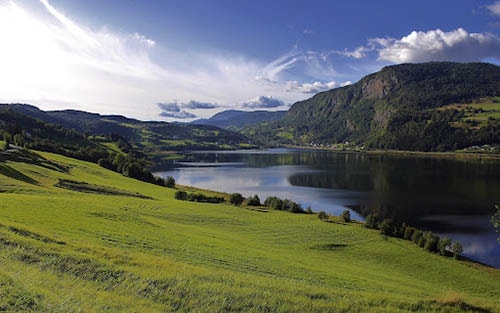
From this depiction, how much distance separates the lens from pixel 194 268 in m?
18.1

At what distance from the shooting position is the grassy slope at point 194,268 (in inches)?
489

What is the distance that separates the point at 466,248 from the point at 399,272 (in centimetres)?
2107

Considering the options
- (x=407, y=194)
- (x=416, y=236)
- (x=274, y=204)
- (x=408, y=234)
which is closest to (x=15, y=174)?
(x=274, y=204)

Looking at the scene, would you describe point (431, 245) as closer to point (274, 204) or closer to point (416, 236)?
point (416, 236)

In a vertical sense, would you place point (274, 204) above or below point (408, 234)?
above

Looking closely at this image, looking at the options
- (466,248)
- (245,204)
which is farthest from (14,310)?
(245,204)

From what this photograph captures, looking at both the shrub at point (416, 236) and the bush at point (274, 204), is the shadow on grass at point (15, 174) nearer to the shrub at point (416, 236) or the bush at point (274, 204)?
the bush at point (274, 204)

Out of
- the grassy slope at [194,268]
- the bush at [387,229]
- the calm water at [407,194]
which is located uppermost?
the grassy slope at [194,268]

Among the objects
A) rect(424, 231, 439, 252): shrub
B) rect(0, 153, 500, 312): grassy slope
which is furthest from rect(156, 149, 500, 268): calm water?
rect(0, 153, 500, 312): grassy slope

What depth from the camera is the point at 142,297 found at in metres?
12.6

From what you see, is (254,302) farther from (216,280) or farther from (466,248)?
(466,248)

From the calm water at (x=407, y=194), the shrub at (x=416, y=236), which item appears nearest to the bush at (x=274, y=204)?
the calm water at (x=407, y=194)

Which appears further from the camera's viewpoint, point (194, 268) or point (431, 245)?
point (431, 245)

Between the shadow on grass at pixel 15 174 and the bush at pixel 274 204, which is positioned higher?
the shadow on grass at pixel 15 174
